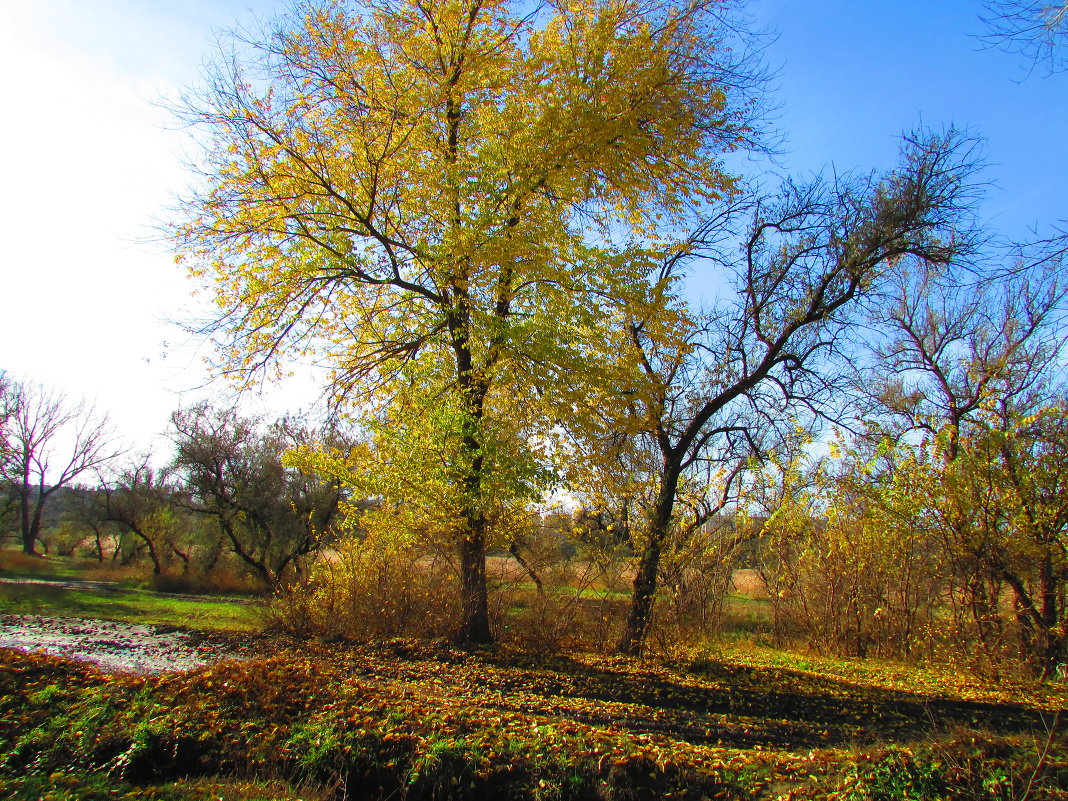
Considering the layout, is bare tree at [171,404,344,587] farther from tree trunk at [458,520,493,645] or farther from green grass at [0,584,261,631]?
tree trunk at [458,520,493,645]

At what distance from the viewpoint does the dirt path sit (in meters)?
8.55

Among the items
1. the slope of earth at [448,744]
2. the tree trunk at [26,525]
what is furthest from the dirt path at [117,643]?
the tree trunk at [26,525]

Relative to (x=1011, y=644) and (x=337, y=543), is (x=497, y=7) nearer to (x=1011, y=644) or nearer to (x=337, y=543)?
(x=337, y=543)

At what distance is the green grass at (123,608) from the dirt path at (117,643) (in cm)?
115

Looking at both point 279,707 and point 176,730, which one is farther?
point 279,707

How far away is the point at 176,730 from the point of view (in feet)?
14.7

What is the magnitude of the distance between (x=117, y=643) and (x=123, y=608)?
8489 millimetres

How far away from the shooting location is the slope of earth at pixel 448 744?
4062 millimetres

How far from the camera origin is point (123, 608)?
17094 mm

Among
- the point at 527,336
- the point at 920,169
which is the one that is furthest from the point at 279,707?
the point at 920,169

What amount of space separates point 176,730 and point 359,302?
7523 mm

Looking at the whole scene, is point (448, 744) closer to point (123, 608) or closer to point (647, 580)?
point (647, 580)

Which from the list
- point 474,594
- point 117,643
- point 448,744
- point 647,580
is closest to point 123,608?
point 117,643

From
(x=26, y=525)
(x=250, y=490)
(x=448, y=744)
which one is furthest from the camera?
(x=26, y=525)
